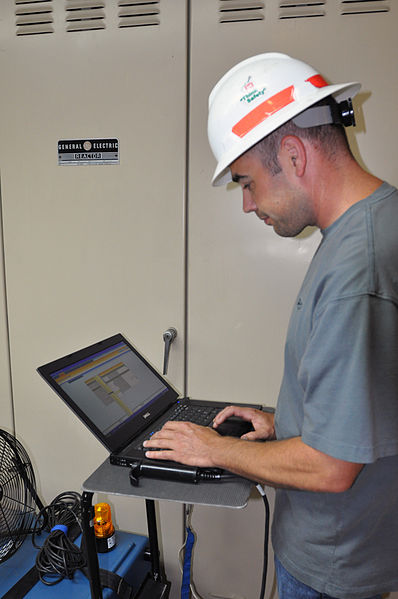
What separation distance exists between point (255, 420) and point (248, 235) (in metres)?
0.70

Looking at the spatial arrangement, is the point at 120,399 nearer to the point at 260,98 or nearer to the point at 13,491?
the point at 13,491

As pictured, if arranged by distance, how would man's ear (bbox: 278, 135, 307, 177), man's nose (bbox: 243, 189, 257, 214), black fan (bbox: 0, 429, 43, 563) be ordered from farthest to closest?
black fan (bbox: 0, 429, 43, 563), man's nose (bbox: 243, 189, 257, 214), man's ear (bbox: 278, 135, 307, 177)

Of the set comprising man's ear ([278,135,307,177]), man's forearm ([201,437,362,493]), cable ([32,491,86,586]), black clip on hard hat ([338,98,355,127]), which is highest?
black clip on hard hat ([338,98,355,127])

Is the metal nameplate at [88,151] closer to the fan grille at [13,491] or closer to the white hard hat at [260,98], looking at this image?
the white hard hat at [260,98]

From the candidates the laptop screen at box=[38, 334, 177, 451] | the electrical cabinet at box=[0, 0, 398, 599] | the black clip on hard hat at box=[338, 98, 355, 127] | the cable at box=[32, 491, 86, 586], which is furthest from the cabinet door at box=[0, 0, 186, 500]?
the black clip on hard hat at box=[338, 98, 355, 127]

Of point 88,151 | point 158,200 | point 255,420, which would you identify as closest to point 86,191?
point 88,151

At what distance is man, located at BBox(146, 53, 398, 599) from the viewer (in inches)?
25.6

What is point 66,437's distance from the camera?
5.61 feet

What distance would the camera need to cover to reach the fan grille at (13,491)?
4.09 ft

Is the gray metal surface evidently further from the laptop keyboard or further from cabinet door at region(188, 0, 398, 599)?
cabinet door at region(188, 0, 398, 599)

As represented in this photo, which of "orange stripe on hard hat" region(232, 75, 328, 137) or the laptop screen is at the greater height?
"orange stripe on hard hat" region(232, 75, 328, 137)

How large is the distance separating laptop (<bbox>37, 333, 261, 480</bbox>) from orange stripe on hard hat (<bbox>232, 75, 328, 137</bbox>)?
656 millimetres

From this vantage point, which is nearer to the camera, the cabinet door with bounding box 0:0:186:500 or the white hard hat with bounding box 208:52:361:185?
the white hard hat with bounding box 208:52:361:185

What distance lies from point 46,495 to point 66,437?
0.27 meters
